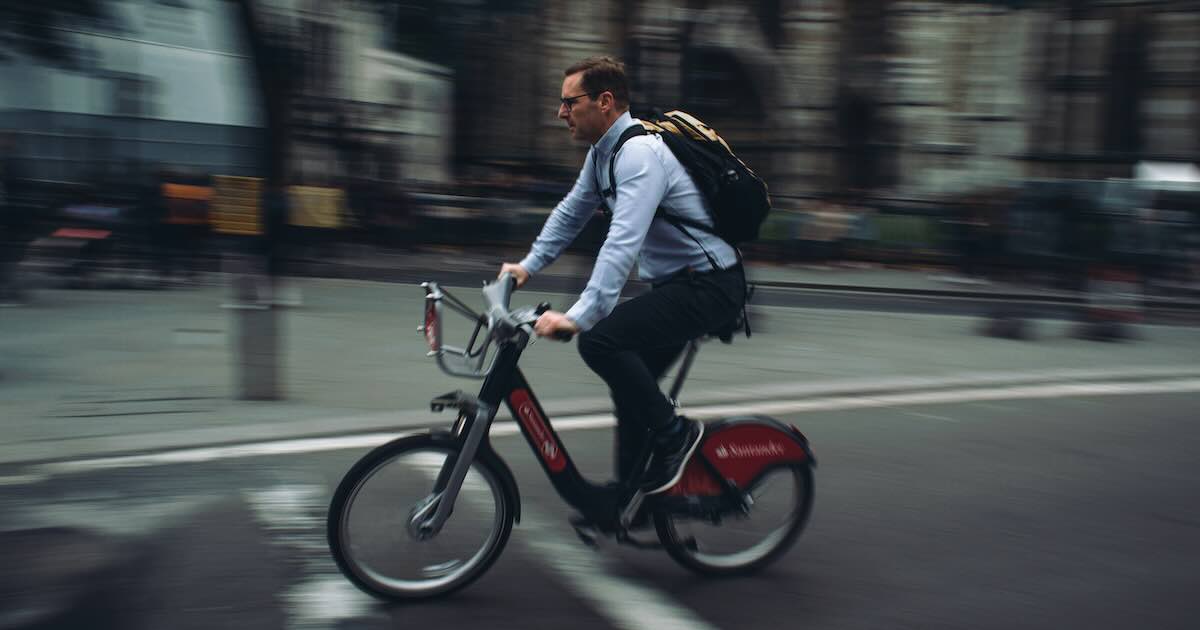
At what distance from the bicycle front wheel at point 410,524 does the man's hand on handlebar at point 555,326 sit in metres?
0.47

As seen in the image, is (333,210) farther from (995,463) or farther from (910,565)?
(910,565)

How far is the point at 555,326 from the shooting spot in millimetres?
3775

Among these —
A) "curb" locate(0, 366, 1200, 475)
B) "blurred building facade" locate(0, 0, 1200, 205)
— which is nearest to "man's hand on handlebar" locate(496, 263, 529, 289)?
"curb" locate(0, 366, 1200, 475)

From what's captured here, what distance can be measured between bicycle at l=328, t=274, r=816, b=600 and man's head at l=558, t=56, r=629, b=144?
56cm

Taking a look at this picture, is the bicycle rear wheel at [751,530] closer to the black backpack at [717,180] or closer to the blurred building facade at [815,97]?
the black backpack at [717,180]

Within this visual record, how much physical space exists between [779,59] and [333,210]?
10111 millimetres

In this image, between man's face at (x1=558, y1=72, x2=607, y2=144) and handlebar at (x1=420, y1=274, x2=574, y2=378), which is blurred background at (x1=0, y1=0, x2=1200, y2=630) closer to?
handlebar at (x1=420, y1=274, x2=574, y2=378)

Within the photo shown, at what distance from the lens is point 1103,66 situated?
24.7 m

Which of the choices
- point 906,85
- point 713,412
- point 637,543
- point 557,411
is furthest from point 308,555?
point 906,85

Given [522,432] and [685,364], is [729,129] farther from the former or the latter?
[522,432]

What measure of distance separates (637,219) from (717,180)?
336 millimetres

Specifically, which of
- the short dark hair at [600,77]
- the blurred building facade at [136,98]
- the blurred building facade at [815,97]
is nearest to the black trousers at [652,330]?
the short dark hair at [600,77]

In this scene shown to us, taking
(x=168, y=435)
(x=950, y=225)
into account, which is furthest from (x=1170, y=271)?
(x=168, y=435)

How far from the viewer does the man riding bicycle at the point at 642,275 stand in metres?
3.87
